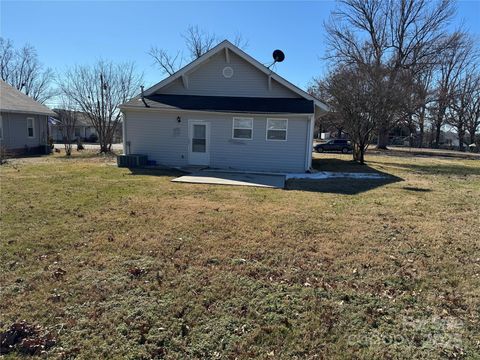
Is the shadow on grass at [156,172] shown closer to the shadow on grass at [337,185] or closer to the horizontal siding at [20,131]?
the shadow on grass at [337,185]

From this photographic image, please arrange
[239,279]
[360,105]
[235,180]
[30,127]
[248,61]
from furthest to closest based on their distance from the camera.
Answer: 1. [30,127]
2. [360,105]
3. [248,61]
4. [235,180]
5. [239,279]

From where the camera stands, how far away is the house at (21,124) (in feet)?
66.9

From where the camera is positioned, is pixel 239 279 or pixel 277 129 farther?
pixel 277 129

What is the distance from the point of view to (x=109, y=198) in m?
7.81

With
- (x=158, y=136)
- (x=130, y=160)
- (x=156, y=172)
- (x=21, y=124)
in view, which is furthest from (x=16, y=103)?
(x=156, y=172)

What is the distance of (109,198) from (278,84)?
1033 cm

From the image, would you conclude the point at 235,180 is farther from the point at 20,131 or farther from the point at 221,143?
the point at 20,131

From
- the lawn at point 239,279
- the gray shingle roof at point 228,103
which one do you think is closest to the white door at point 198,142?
the gray shingle roof at point 228,103

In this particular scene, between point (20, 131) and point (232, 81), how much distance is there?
49.0ft

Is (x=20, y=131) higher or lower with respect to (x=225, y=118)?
lower

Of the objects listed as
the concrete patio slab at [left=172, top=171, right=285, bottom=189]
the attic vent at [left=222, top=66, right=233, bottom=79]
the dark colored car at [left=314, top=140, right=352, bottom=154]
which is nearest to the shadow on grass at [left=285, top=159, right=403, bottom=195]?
the concrete patio slab at [left=172, top=171, right=285, bottom=189]

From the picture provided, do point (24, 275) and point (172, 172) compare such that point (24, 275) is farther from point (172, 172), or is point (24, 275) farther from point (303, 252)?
point (172, 172)

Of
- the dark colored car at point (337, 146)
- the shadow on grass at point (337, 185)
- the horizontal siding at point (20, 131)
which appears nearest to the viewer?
the shadow on grass at point (337, 185)

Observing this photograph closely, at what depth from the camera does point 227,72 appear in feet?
51.8
